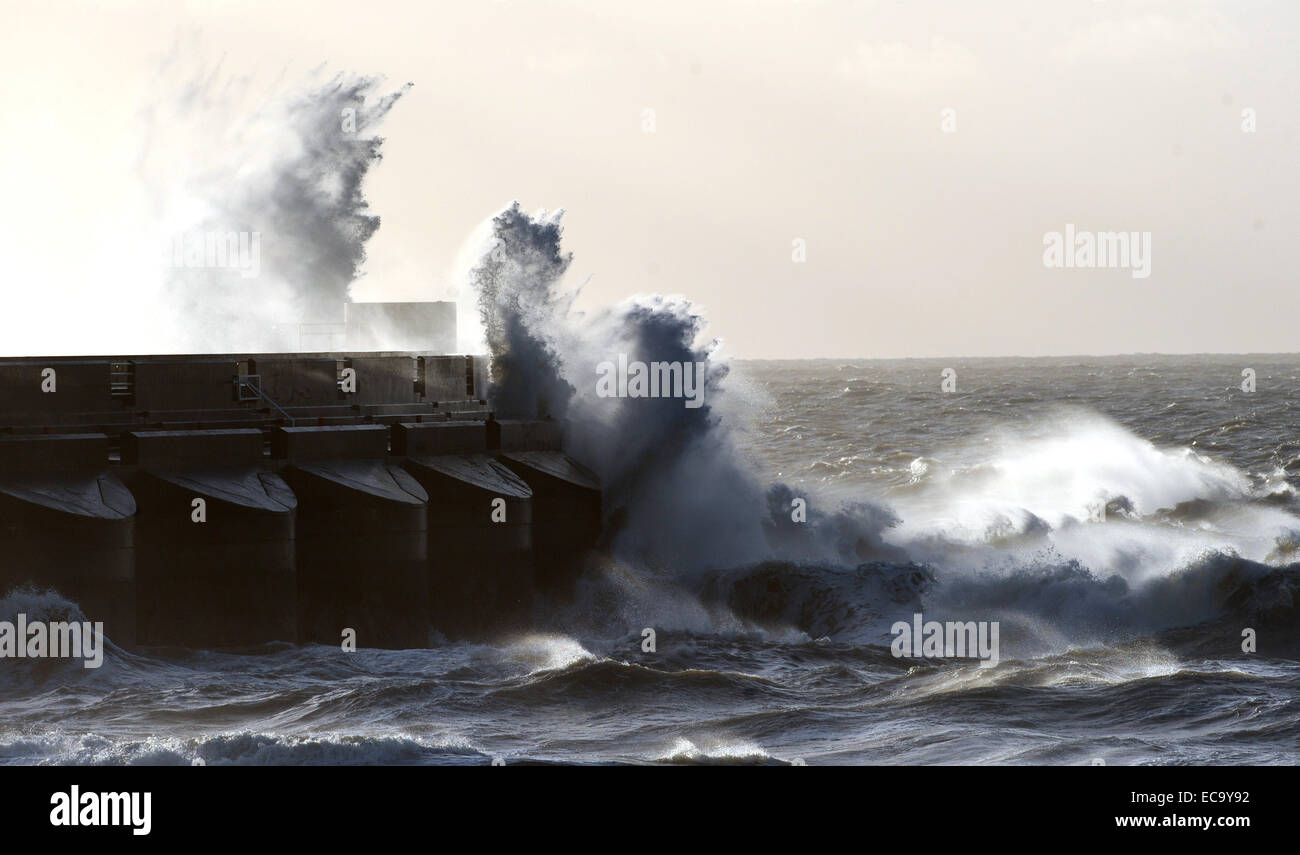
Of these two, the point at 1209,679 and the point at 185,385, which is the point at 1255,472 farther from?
the point at 185,385

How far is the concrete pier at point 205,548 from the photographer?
17.4 metres

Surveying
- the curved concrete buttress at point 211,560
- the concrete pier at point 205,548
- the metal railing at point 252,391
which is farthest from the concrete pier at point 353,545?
the metal railing at point 252,391

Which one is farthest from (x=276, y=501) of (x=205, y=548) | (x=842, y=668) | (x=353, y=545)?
(x=842, y=668)

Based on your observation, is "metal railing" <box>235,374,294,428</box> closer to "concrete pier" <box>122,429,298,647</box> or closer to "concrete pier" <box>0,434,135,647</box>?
"concrete pier" <box>122,429,298,647</box>

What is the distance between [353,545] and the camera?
18.5 metres

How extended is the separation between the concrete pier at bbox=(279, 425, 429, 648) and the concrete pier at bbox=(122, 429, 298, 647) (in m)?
0.32

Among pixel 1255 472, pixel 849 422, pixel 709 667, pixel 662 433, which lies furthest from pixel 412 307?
pixel 849 422

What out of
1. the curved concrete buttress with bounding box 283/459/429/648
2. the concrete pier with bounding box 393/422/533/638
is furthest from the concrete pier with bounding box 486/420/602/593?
the curved concrete buttress with bounding box 283/459/429/648

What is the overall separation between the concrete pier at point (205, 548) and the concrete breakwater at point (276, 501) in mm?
19

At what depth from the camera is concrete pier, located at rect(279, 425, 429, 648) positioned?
18438mm

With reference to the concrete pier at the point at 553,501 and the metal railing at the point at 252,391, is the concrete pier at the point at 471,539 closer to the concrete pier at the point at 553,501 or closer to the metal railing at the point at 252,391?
the concrete pier at the point at 553,501

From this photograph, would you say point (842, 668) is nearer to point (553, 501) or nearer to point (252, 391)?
point (553, 501)

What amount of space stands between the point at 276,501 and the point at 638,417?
685 cm
